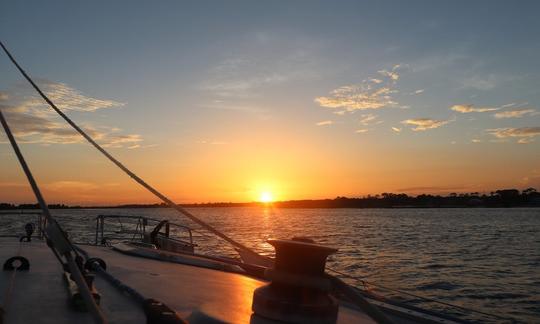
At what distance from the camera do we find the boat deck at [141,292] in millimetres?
3699

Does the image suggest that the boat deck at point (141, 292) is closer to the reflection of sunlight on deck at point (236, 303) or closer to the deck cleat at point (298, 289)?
the reflection of sunlight on deck at point (236, 303)

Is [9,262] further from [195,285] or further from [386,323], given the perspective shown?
[386,323]

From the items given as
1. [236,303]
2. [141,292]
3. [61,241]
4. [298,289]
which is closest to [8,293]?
[141,292]

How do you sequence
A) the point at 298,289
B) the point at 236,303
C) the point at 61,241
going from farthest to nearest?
the point at 236,303, the point at 298,289, the point at 61,241

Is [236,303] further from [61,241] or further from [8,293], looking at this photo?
[61,241]

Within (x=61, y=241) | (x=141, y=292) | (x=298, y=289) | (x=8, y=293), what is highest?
(x=61, y=241)

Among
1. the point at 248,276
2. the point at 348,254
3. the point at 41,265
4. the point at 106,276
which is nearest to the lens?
the point at 106,276

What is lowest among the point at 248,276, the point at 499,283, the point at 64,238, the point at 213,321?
the point at 499,283

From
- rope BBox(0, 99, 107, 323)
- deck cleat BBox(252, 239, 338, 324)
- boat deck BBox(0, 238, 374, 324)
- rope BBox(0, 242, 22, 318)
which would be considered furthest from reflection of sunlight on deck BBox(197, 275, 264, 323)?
rope BBox(0, 242, 22, 318)

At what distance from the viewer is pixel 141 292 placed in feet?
17.1

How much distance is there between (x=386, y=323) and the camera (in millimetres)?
2139

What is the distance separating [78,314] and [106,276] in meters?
1.34

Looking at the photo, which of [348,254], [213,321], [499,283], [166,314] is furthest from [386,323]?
[348,254]

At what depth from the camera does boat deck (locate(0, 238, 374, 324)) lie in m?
3.70
